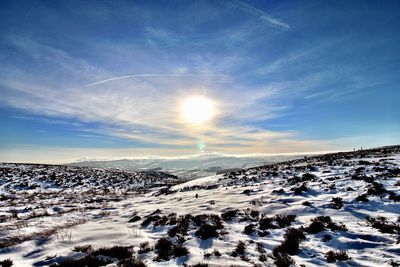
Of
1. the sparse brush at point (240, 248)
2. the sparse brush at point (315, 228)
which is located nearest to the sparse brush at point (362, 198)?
the sparse brush at point (315, 228)

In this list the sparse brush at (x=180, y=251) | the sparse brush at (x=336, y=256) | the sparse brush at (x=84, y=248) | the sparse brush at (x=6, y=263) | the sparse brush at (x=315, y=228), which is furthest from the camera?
the sparse brush at (x=315, y=228)

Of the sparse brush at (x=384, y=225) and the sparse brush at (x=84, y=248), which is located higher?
the sparse brush at (x=384, y=225)

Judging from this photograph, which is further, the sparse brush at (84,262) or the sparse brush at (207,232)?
the sparse brush at (207,232)

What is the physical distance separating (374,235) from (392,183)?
282 inches

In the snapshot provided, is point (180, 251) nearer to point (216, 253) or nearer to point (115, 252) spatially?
point (216, 253)

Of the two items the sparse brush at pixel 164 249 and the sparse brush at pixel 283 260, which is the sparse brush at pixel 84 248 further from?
the sparse brush at pixel 283 260

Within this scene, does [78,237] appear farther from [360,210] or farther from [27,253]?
[360,210]

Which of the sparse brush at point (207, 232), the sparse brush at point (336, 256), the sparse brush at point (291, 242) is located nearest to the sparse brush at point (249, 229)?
the sparse brush at point (207, 232)

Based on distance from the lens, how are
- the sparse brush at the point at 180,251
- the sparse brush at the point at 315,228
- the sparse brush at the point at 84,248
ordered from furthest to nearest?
the sparse brush at the point at 315,228, the sparse brush at the point at 84,248, the sparse brush at the point at 180,251

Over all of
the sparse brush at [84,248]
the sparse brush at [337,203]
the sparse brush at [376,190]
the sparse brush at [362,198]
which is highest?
the sparse brush at [376,190]

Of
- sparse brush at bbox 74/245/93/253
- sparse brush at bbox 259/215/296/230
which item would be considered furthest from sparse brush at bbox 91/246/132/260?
sparse brush at bbox 259/215/296/230

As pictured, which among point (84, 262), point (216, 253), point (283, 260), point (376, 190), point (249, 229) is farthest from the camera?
point (376, 190)

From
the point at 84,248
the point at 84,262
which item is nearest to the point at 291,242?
the point at 84,262

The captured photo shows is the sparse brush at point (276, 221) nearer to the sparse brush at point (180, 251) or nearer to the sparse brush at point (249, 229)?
the sparse brush at point (249, 229)
